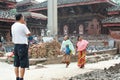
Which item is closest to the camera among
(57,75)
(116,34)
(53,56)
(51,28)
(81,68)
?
(57,75)

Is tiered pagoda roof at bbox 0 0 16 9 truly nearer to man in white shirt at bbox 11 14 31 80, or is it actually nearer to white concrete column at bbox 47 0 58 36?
white concrete column at bbox 47 0 58 36

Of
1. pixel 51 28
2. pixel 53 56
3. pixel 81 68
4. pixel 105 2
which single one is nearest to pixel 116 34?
pixel 105 2

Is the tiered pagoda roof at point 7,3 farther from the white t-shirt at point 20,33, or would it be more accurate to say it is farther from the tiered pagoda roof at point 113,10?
the white t-shirt at point 20,33

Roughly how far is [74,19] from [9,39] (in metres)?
10.9

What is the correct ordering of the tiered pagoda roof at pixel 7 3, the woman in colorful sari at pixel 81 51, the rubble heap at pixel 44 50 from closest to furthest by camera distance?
the woman in colorful sari at pixel 81 51
the rubble heap at pixel 44 50
the tiered pagoda roof at pixel 7 3

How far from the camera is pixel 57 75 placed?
11.1 metres

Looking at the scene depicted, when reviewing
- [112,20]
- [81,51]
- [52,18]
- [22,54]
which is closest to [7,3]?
[52,18]

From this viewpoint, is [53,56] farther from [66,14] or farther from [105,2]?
[66,14]

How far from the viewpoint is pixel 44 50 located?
18094 millimetres

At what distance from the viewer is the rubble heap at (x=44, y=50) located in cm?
1802

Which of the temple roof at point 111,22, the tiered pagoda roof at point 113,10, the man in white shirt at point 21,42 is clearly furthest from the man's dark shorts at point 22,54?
the tiered pagoda roof at point 113,10

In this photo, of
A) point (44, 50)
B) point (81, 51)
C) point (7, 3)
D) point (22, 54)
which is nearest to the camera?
point (22, 54)

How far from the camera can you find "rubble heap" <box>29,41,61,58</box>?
18.0 m

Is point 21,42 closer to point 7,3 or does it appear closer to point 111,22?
point 7,3
